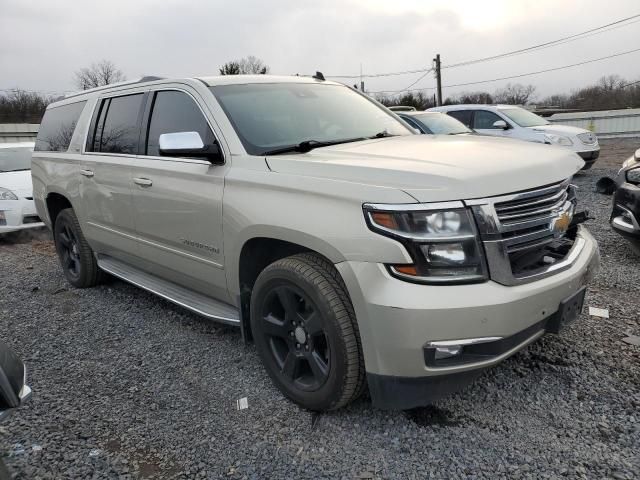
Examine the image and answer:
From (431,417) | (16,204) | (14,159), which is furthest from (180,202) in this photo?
(14,159)

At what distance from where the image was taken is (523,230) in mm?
2426

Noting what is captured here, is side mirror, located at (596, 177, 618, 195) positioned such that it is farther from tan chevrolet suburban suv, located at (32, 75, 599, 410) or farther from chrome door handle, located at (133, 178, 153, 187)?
chrome door handle, located at (133, 178, 153, 187)

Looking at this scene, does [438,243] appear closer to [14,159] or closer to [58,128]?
[58,128]

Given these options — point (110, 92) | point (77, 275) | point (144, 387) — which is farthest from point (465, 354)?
point (77, 275)

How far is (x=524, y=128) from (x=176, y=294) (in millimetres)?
9629

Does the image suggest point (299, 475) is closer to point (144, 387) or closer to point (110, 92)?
point (144, 387)

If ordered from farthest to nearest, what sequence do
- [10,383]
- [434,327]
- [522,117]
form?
1. [522,117]
2. [434,327]
3. [10,383]

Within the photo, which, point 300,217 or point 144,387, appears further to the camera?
point 144,387

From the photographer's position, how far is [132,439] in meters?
2.73

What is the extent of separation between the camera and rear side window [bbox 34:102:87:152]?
16.6 feet

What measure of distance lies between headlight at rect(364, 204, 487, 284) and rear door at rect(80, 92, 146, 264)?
248 cm

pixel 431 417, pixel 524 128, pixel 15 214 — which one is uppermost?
pixel 524 128

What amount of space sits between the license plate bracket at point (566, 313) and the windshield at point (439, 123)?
6.95 meters

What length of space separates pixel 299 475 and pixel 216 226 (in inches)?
58.3
